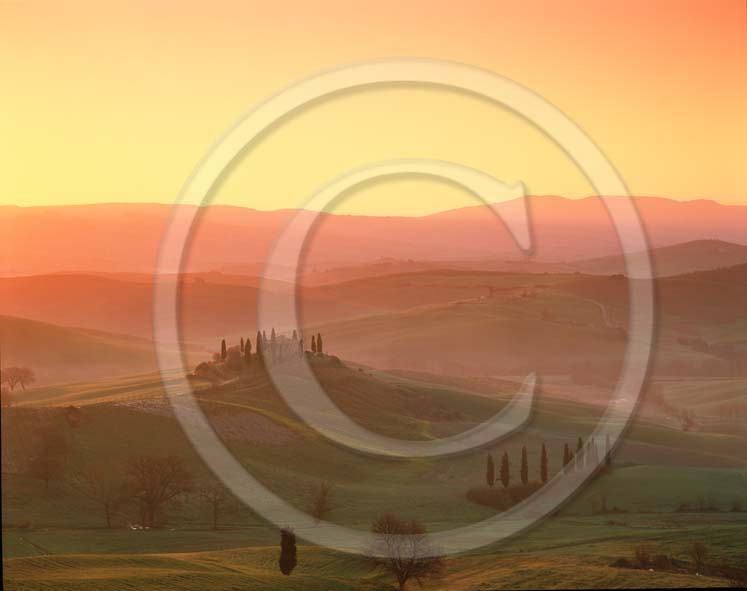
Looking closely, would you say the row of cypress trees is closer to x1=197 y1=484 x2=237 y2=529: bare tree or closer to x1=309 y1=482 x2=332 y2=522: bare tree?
x1=309 y1=482 x2=332 y2=522: bare tree

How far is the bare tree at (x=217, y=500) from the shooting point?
9394cm

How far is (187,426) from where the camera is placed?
119m

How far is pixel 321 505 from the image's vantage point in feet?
325

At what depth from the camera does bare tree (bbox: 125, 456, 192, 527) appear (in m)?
92.9

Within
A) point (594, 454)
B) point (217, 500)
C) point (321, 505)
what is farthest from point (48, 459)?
point (594, 454)

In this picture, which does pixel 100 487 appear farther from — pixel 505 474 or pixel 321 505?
pixel 505 474

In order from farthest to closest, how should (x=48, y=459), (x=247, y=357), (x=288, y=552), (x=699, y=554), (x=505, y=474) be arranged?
(x=247, y=357) < (x=505, y=474) < (x=48, y=459) < (x=699, y=554) < (x=288, y=552)

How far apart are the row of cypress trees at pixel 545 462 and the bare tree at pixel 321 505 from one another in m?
18.9

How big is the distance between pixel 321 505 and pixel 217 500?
30.3ft

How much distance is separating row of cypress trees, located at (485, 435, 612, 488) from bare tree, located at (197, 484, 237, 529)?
93.5 ft

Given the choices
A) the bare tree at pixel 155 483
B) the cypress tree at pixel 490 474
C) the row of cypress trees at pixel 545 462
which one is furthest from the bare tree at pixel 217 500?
the row of cypress trees at pixel 545 462

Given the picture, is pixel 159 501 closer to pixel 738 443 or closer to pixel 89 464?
pixel 89 464

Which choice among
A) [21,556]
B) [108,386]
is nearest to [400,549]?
[21,556]

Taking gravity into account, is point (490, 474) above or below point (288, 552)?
above
